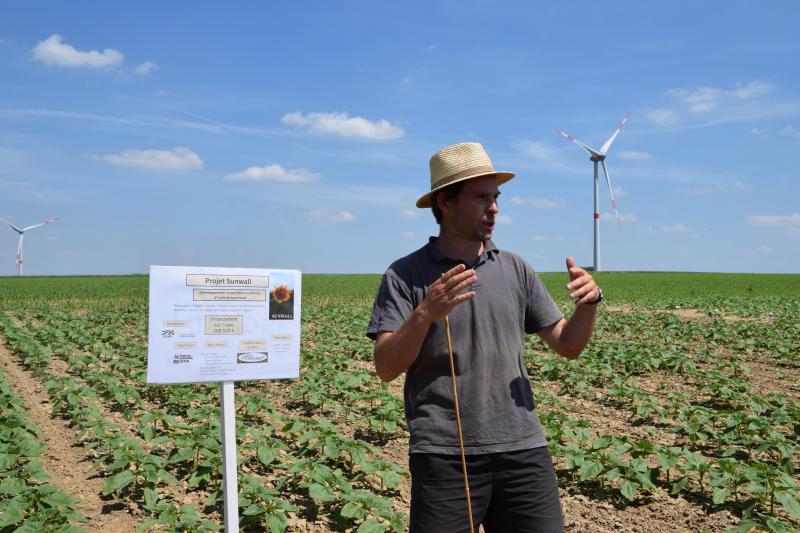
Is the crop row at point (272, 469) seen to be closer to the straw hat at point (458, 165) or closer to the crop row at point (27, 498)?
the crop row at point (27, 498)

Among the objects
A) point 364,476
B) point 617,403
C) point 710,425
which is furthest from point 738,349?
point 364,476

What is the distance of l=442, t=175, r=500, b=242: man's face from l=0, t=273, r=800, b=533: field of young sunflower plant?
7.24ft

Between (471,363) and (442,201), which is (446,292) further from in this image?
(442,201)

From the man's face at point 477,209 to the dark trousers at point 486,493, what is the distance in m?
0.80

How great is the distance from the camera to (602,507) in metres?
4.88

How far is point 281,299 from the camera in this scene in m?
3.96

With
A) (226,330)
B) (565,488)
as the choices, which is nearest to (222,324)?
(226,330)

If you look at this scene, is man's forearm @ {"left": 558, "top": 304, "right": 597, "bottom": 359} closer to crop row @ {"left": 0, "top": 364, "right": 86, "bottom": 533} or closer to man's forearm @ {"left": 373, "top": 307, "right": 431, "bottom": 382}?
man's forearm @ {"left": 373, "top": 307, "right": 431, "bottom": 382}

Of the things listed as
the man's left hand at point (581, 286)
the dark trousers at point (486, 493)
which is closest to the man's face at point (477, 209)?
the man's left hand at point (581, 286)

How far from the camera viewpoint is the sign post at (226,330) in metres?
3.63

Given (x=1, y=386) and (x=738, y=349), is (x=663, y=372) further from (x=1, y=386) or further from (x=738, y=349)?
(x=1, y=386)

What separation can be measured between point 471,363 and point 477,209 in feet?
1.86

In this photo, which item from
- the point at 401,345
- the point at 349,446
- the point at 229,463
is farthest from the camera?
the point at 349,446

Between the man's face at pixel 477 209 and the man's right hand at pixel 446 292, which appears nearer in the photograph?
the man's right hand at pixel 446 292
